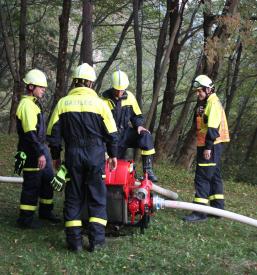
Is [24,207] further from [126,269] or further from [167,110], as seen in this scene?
[167,110]

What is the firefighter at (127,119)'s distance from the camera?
22.5 feet

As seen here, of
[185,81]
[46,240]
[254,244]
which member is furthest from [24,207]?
[185,81]

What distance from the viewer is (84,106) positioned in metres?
5.66

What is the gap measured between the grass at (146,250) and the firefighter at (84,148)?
1.08ft

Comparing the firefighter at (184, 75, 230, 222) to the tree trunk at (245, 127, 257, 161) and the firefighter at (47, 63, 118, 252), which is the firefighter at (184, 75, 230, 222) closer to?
the firefighter at (47, 63, 118, 252)

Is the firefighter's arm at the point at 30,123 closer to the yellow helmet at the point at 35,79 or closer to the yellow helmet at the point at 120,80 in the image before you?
the yellow helmet at the point at 35,79

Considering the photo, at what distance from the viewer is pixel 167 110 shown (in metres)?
14.5

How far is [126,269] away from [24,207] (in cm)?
186

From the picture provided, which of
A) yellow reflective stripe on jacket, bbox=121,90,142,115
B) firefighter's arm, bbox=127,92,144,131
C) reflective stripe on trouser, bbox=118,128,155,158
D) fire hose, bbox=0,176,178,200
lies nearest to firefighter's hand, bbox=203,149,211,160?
reflective stripe on trouser, bbox=118,128,155,158

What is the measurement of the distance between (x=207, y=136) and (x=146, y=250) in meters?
2.18

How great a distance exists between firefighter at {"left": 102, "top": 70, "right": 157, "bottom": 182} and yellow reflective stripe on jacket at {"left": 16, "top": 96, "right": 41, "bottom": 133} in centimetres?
112

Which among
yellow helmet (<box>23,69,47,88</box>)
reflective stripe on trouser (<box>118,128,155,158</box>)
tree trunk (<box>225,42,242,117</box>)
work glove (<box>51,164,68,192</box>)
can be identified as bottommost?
work glove (<box>51,164,68,192</box>)

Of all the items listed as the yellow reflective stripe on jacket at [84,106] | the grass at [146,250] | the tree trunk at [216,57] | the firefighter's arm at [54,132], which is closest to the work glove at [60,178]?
the firefighter's arm at [54,132]

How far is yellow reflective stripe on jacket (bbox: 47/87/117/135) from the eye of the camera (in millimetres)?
5664
